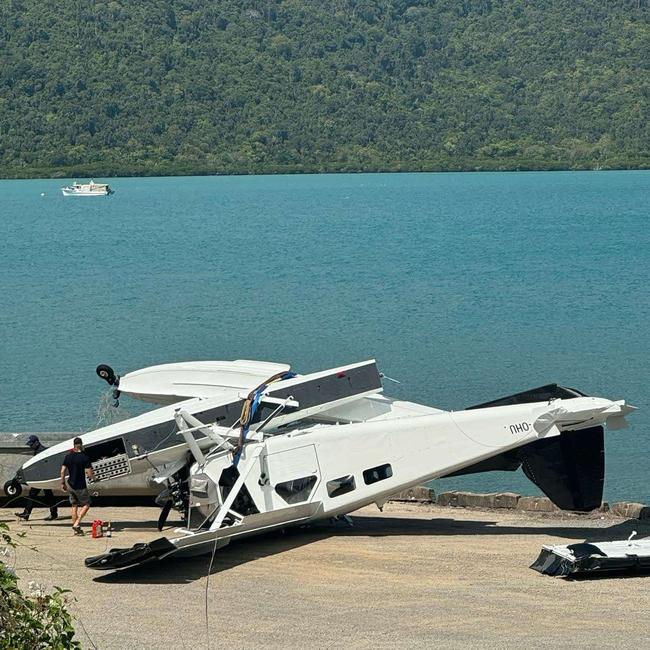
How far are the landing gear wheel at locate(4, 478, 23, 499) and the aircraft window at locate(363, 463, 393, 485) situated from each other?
5942 mm

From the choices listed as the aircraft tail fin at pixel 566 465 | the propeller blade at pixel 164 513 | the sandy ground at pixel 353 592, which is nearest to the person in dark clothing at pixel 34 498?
the sandy ground at pixel 353 592

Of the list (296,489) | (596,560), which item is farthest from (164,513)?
(596,560)

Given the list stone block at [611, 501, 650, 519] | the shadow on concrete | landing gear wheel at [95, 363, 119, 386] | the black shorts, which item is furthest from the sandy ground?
landing gear wheel at [95, 363, 119, 386]

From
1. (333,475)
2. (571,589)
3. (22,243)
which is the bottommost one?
(571,589)

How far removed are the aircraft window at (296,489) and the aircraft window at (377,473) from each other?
832 millimetres

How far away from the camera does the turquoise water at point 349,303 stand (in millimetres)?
41938

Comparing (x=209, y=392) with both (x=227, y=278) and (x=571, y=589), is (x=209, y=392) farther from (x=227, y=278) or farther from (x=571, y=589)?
(x=227, y=278)

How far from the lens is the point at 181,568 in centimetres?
1883

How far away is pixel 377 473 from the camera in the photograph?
20.3 metres

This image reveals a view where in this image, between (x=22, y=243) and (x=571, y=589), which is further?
(x=22, y=243)

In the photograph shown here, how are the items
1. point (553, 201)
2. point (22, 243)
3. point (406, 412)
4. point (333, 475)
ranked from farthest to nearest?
point (553, 201)
point (22, 243)
point (406, 412)
point (333, 475)

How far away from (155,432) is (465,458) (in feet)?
15.6

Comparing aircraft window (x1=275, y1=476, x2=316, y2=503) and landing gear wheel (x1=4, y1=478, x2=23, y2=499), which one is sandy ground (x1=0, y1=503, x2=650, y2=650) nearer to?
landing gear wheel (x1=4, y1=478, x2=23, y2=499)

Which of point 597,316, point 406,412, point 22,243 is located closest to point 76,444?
point 406,412
